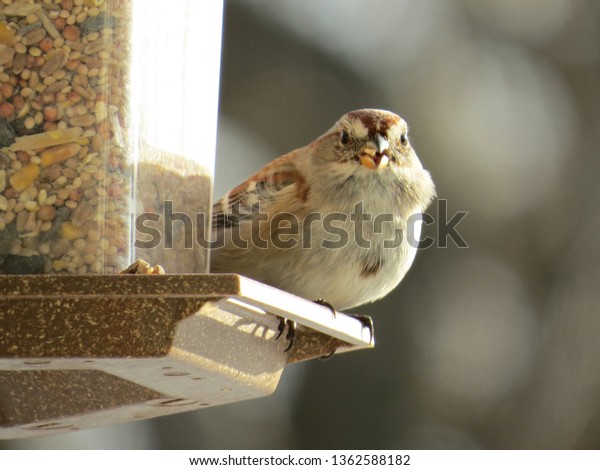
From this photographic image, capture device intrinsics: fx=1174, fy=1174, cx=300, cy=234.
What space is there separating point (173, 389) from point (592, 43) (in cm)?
494

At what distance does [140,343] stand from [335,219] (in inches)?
48.5

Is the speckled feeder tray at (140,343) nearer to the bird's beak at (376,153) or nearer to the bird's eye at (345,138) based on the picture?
the bird's beak at (376,153)

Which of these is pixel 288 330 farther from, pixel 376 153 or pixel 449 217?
pixel 449 217

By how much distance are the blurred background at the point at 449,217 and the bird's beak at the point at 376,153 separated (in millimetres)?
2058

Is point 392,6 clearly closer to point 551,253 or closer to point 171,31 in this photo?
point 551,253

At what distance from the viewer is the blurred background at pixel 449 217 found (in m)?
6.36

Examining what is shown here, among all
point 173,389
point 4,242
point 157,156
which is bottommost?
point 173,389

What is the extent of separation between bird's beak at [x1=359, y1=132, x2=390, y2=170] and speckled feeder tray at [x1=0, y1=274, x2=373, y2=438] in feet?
2.55

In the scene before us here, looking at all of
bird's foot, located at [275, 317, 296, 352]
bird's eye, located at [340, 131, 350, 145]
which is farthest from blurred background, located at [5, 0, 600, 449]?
bird's foot, located at [275, 317, 296, 352]

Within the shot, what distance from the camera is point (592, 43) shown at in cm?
726

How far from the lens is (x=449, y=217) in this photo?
6270 millimetres

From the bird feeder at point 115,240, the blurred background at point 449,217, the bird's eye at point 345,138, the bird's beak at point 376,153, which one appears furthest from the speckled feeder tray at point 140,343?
the blurred background at point 449,217

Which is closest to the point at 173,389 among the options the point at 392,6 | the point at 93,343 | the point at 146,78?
the point at 93,343

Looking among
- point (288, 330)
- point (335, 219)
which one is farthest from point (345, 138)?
point (288, 330)
